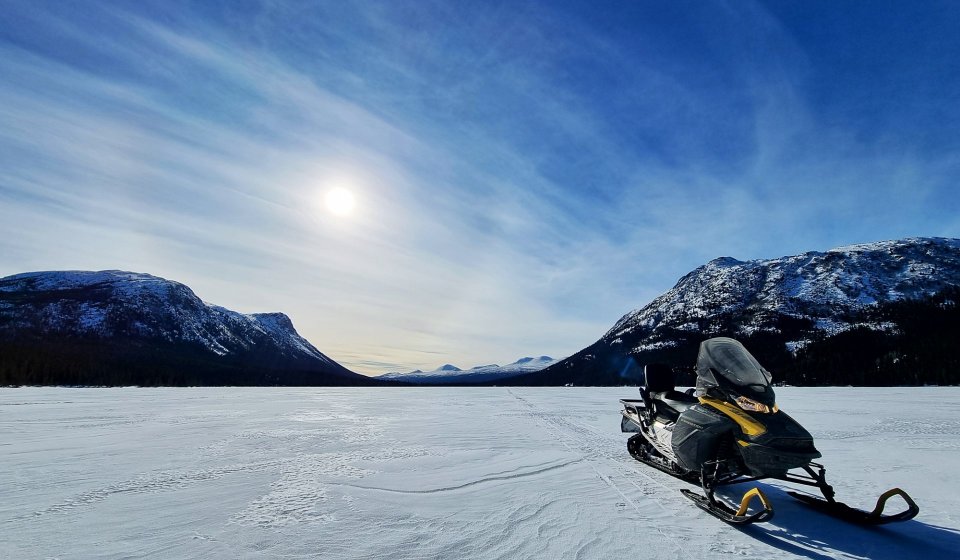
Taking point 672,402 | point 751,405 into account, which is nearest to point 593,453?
point 672,402

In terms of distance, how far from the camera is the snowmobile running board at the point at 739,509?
475cm

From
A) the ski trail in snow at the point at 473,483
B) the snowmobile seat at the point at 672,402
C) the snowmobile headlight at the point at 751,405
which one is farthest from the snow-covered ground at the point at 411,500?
the snowmobile headlight at the point at 751,405

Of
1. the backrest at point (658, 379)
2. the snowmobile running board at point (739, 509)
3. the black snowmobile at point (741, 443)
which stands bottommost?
the snowmobile running board at point (739, 509)

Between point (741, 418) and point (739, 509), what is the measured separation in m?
1.07

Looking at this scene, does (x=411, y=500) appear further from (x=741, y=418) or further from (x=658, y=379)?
(x=658, y=379)

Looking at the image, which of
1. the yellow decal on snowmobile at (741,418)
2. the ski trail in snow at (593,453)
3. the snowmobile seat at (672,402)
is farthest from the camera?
the snowmobile seat at (672,402)

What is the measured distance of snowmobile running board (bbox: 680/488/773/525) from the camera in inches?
187

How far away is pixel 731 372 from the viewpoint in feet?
19.5

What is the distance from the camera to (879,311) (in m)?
164

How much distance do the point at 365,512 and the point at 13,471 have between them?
22.5 ft

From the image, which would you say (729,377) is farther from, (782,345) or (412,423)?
(782,345)

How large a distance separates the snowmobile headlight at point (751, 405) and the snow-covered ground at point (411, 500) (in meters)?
1.33

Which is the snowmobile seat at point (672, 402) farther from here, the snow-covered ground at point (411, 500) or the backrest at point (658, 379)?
the snow-covered ground at point (411, 500)

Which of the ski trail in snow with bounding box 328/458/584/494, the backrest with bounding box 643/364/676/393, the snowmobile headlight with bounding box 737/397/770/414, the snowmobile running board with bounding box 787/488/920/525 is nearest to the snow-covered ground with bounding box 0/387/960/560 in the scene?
the ski trail in snow with bounding box 328/458/584/494
